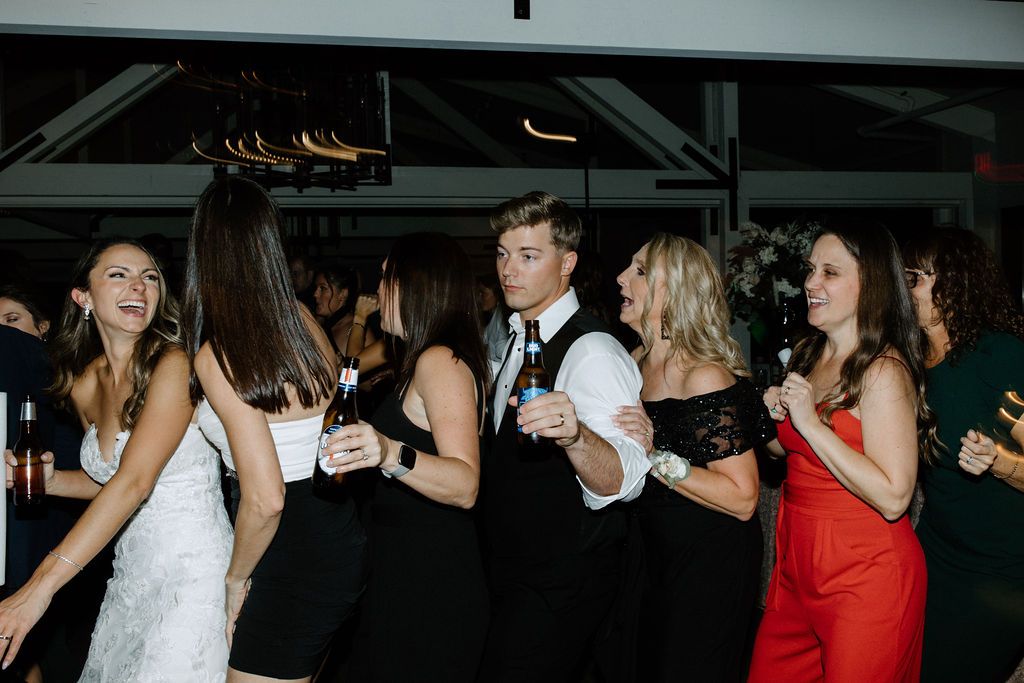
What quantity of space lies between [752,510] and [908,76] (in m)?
7.11

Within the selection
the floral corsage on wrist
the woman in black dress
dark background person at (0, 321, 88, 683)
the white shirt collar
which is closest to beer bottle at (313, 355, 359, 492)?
the woman in black dress

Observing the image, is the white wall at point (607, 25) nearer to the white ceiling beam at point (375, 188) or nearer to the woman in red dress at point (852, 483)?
the woman in red dress at point (852, 483)

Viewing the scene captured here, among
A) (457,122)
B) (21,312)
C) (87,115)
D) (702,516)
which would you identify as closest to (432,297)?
(702,516)

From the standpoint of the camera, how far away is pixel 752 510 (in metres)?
2.25

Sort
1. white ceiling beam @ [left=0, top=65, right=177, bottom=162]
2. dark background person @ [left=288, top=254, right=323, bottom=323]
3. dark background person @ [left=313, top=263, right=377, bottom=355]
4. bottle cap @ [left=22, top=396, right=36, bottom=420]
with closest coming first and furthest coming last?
bottle cap @ [left=22, top=396, right=36, bottom=420] → dark background person @ [left=288, top=254, right=323, bottom=323] → dark background person @ [left=313, top=263, right=377, bottom=355] → white ceiling beam @ [left=0, top=65, right=177, bottom=162]

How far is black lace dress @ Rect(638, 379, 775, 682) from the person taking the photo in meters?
2.25

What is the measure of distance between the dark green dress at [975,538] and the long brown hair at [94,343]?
2334 millimetres

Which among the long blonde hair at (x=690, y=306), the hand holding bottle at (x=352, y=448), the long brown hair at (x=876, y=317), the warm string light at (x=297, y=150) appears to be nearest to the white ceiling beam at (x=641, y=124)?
the warm string light at (x=297, y=150)

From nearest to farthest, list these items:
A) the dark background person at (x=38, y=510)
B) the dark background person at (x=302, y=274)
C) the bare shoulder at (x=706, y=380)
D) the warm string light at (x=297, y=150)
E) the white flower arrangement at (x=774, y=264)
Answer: the bare shoulder at (x=706, y=380) < the dark background person at (x=38, y=510) < the white flower arrangement at (x=774, y=264) < the warm string light at (x=297, y=150) < the dark background person at (x=302, y=274)

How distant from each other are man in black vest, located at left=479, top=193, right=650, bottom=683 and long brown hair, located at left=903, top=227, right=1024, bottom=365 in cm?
113

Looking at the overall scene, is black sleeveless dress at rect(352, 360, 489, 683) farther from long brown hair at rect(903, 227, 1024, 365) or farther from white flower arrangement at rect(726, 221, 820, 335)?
white flower arrangement at rect(726, 221, 820, 335)

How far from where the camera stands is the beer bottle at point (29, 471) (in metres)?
2.48

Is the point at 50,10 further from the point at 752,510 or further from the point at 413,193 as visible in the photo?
the point at 413,193

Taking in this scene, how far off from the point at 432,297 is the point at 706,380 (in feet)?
2.87
